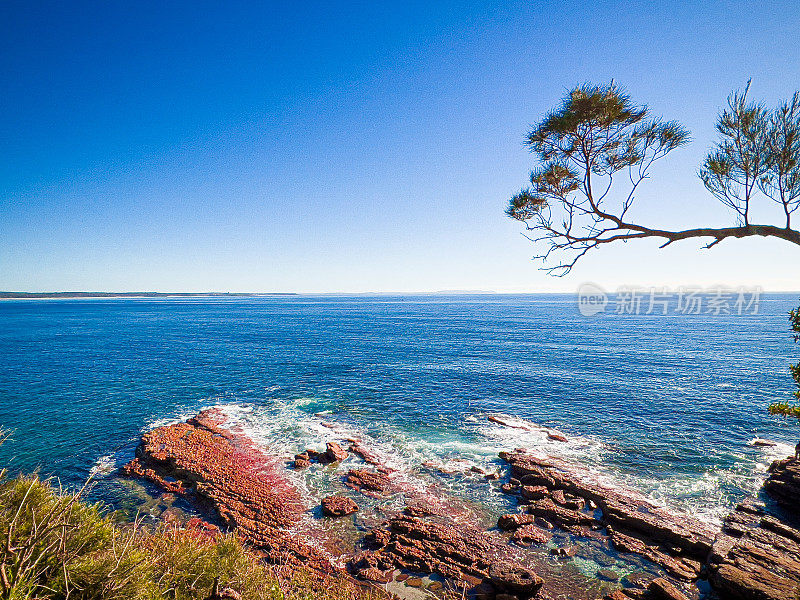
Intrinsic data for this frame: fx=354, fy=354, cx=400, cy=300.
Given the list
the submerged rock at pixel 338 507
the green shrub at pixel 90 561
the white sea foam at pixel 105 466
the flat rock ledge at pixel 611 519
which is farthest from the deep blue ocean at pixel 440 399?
the green shrub at pixel 90 561

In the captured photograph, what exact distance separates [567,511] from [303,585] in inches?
499

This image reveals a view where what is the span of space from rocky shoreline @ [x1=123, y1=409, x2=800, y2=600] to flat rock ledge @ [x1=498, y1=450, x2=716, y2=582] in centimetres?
5

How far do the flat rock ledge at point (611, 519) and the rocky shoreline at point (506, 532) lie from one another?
0.05m

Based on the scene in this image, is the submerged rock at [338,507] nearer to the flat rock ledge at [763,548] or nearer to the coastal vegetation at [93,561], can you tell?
the coastal vegetation at [93,561]

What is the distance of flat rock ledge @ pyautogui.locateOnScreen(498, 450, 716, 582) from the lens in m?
14.7

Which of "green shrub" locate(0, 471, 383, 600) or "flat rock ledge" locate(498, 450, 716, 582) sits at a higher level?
"green shrub" locate(0, 471, 383, 600)

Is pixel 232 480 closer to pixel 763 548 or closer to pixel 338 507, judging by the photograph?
pixel 338 507

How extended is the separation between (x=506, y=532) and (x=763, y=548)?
30.0ft

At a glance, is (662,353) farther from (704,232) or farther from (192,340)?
(192,340)

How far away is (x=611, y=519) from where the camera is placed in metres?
16.8

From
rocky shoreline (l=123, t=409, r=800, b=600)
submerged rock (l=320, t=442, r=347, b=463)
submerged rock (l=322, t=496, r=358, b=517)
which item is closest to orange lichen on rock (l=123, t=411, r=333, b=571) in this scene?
rocky shoreline (l=123, t=409, r=800, b=600)

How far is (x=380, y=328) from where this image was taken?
8850 centimetres

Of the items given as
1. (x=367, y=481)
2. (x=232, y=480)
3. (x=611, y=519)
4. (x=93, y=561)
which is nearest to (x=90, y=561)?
(x=93, y=561)

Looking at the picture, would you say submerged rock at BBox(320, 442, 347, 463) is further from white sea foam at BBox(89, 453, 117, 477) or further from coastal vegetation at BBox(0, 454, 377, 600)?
white sea foam at BBox(89, 453, 117, 477)
